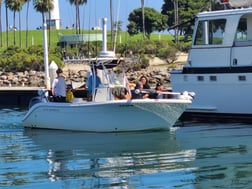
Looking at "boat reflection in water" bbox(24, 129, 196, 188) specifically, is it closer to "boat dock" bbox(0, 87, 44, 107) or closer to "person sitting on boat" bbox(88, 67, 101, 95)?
"person sitting on boat" bbox(88, 67, 101, 95)

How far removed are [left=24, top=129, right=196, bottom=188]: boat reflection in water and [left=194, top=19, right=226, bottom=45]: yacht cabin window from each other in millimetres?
4059

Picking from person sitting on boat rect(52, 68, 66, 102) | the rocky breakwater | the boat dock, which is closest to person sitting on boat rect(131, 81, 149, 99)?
person sitting on boat rect(52, 68, 66, 102)

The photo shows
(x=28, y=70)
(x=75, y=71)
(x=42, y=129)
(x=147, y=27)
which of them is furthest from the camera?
(x=147, y=27)

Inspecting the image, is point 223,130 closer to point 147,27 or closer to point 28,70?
point 28,70

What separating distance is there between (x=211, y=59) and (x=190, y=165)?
26.6ft

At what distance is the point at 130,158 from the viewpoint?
15898 mm

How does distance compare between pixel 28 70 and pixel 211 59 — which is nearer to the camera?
pixel 211 59

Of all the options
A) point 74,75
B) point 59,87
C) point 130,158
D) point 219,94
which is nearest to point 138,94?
point 59,87

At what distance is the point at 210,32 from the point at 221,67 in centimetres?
146

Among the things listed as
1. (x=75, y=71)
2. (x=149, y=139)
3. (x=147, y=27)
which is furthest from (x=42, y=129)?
(x=147, y=27)

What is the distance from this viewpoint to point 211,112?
22562mm

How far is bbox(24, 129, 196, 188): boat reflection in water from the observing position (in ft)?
44.0

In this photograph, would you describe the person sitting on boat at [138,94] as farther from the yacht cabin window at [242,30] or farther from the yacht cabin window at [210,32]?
the yacht cabin window at [242,30]

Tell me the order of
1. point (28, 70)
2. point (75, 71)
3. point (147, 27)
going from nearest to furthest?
1. point (75, 71)
2. point (28, 70)
3. point (147, 27)
